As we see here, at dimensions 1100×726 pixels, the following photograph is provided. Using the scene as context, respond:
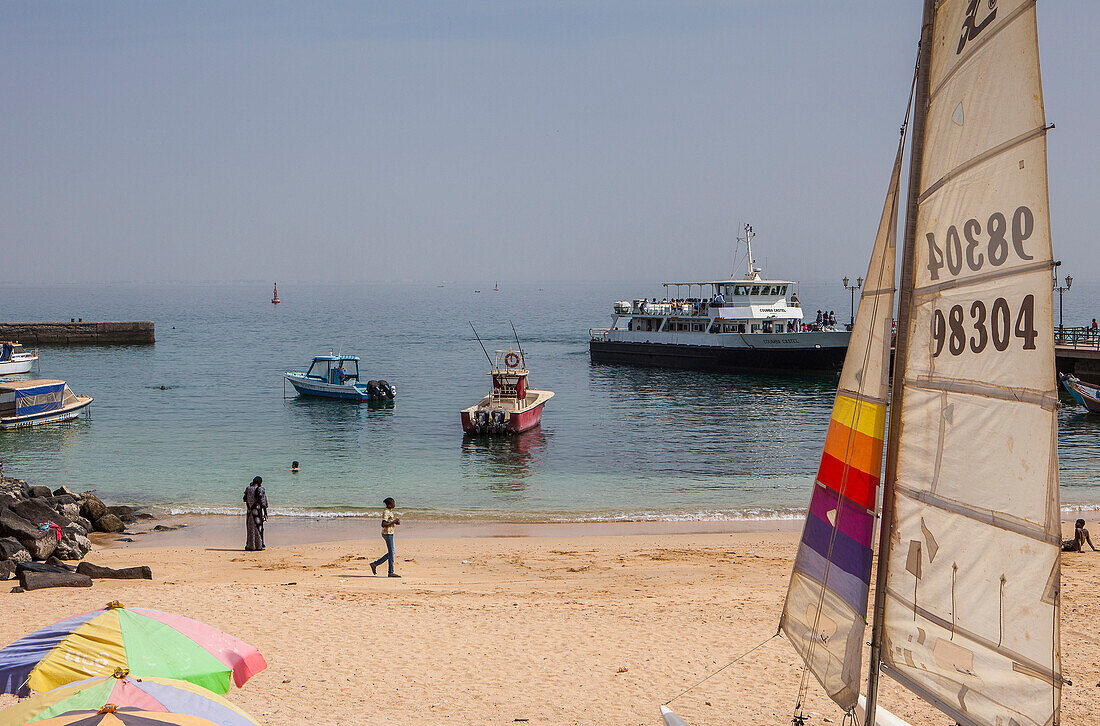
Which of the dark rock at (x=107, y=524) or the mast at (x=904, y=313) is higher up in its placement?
the mast at (x=904, y=313)

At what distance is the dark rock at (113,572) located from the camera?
14711 mm

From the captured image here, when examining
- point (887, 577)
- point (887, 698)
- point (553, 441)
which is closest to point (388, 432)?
point (553, 441)

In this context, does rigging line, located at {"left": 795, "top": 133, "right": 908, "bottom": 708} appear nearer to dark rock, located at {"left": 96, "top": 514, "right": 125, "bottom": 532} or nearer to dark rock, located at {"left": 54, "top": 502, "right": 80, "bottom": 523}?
dark rock, located at {"left": 54, "top": 502, "right": 80, "bottom": 523}

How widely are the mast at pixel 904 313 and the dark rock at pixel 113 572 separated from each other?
12595 mm

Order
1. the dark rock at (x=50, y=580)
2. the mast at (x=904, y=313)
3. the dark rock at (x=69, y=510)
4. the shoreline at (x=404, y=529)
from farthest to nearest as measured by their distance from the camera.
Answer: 1. the shoreline at (x=404, y=529)
2. the dark rock at (x=69, y=510)
3. the dark rock at (x=50, y=580)
4. the mast at (x=904, y=313)

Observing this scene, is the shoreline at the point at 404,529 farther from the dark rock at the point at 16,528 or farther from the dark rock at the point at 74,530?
the dark rock at the point at 16,528

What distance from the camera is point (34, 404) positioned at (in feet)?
131

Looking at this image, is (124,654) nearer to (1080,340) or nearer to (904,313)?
(904,313)

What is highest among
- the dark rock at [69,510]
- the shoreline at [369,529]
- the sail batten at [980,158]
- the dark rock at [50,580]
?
the sail batten at [980,158]

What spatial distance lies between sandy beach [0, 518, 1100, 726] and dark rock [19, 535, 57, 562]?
1.02 meters

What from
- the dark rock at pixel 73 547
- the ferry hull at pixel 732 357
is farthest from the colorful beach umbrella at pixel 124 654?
the ferry hull at pixel 732 357

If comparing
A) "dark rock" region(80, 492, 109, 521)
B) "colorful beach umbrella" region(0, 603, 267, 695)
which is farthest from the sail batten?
"dark rock" region(80, 492, 109, 521)

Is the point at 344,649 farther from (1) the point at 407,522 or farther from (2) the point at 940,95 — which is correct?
(1) the point at 407,522

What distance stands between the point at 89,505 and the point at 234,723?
669 inches
